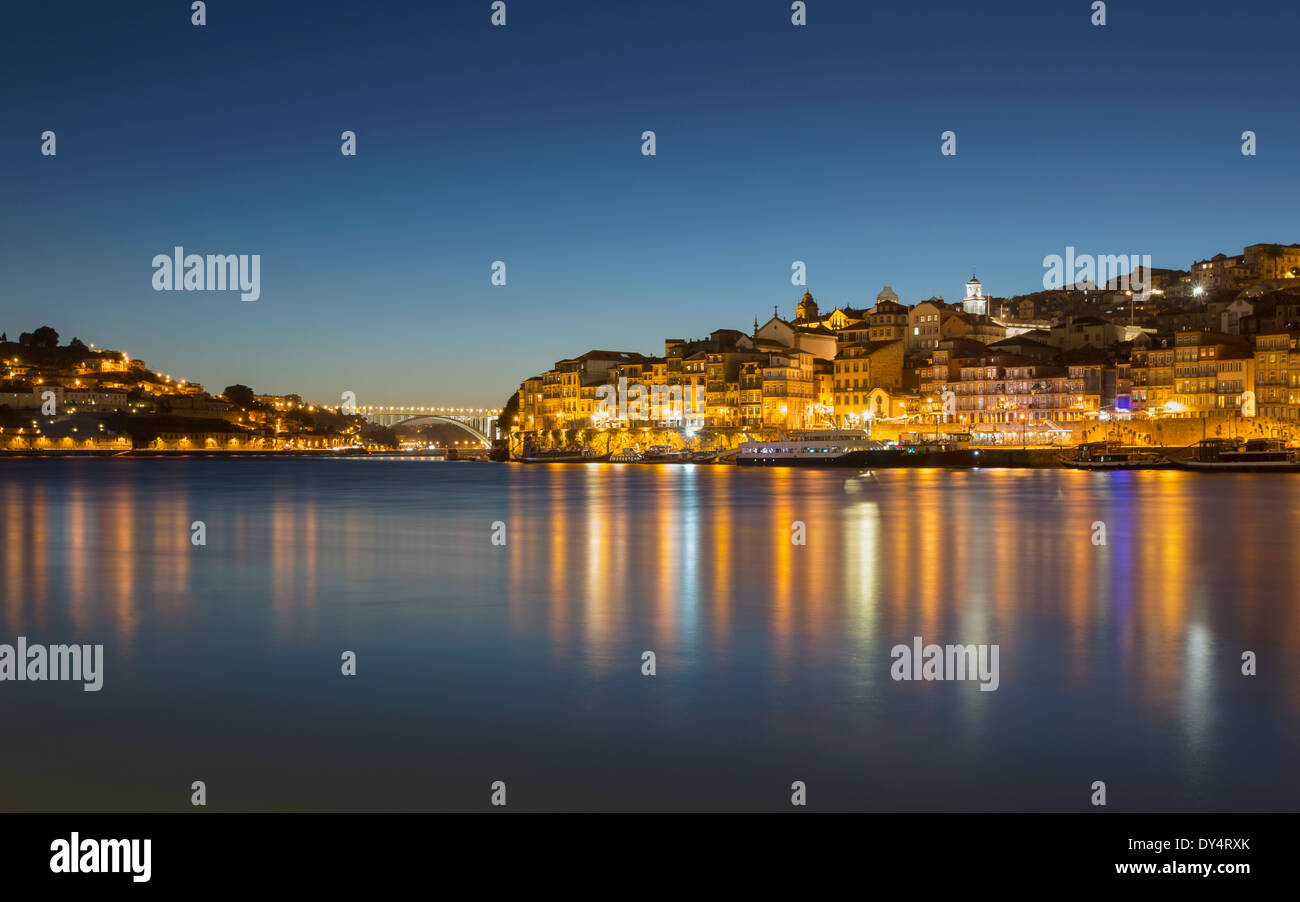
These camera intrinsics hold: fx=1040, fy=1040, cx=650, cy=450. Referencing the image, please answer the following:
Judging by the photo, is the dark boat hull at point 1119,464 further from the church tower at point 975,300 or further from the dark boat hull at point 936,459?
the church tower at point 975,300

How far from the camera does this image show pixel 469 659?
32.3 ft

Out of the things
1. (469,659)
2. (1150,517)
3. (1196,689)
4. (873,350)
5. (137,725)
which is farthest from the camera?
(873,350)

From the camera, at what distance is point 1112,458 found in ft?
220

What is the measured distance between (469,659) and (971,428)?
256 ft

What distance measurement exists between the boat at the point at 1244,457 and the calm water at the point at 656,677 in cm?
4312

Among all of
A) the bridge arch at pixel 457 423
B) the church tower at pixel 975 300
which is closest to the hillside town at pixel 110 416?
the bridge arch at pixel 457 423

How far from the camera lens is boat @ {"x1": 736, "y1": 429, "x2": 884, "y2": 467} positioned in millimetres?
77250

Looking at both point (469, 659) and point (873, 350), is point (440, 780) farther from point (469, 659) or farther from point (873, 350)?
point (873, 350)

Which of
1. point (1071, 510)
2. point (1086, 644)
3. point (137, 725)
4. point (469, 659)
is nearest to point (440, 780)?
point (137, 725)

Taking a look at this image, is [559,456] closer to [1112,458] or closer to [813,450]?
[813,450]

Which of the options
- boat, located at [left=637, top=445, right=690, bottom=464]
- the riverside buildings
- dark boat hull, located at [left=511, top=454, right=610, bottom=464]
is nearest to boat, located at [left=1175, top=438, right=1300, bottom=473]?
the riverside buildings

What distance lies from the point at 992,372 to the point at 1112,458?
16549 mm

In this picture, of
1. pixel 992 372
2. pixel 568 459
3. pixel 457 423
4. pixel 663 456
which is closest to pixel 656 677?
pixel 992 372
